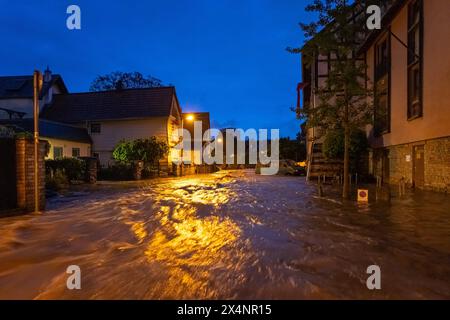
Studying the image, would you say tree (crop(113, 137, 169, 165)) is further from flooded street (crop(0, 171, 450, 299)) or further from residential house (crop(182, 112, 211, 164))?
flooded street (crop(0, 171, 450, 299))

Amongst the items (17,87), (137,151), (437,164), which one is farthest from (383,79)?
(17,87)

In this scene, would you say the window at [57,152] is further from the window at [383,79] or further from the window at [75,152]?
the window at [383,79]

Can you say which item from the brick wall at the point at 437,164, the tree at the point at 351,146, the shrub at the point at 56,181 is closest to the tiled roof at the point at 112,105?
the shrub at the point at 56,181

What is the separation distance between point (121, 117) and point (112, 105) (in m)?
2.20

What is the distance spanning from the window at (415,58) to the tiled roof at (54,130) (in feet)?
70.3

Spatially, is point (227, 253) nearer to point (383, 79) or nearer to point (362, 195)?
point (362, 195)

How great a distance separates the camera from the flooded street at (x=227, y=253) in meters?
3.46

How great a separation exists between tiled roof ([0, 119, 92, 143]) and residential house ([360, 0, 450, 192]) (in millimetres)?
21054

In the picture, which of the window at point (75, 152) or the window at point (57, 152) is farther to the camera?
the window at point (75, 152)

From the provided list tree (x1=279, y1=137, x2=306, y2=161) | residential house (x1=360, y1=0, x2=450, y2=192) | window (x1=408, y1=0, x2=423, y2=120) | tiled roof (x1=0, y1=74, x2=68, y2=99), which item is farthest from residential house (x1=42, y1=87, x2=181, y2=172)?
tree (x1=279, y1=137, x2=306, y2=161)

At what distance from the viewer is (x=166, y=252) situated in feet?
16.0

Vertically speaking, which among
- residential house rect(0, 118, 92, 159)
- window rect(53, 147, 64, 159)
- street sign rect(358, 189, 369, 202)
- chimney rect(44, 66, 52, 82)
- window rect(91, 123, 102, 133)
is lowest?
street sign rect(358, 189, 369, 202)

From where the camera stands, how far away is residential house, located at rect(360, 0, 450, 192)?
12.1 metres

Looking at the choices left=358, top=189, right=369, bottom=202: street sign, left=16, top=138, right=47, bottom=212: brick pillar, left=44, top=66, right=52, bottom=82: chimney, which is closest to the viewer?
left=16, top=138, right=47, bottom=212: brick pillar
